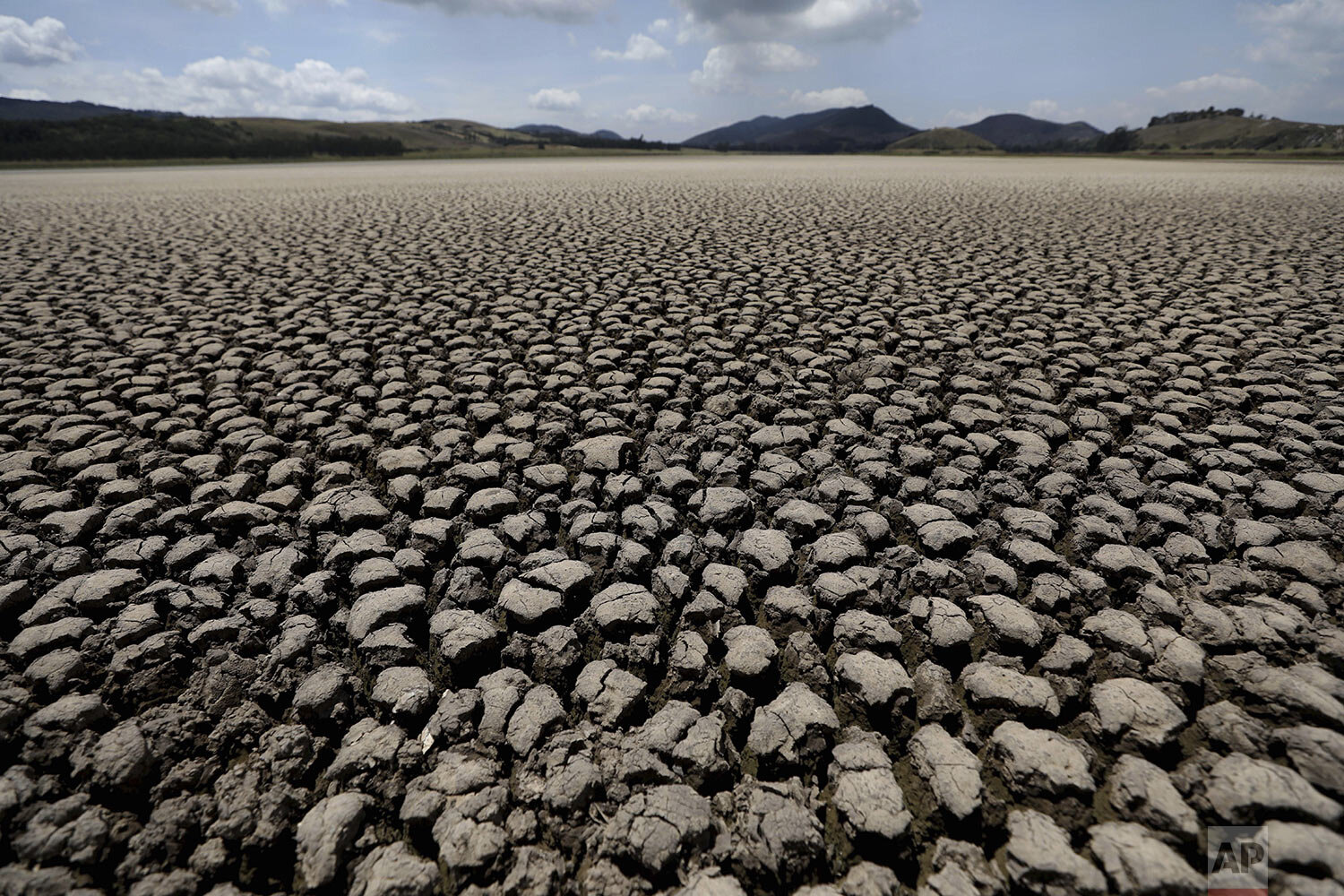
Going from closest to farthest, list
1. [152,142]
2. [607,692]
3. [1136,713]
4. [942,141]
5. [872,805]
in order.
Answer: [872,805] < [1136,713] < [607,692] < [152,142] < [942,141]

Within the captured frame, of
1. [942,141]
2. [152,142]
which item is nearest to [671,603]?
[152,142]

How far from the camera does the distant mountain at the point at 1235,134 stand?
6506cm

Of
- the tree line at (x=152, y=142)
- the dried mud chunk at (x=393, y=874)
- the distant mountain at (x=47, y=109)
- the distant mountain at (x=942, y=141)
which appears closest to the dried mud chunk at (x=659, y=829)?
the dried mud chunk at (x=393, y=874)

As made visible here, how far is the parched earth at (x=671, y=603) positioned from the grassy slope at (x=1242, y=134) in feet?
270

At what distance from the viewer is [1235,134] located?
263ft

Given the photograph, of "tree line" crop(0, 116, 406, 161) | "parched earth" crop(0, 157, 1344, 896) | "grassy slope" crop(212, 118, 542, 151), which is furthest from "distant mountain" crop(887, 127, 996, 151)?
"parched earth" crop(0, 157, 1344, 896)

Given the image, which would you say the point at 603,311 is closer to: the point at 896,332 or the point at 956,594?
the point at 896,332

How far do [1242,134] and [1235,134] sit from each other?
102 inches

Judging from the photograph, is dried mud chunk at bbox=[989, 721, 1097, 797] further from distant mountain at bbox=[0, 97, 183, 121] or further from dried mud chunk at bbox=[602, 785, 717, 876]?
distant mountain at bbox=[0, 97, 183, 121]

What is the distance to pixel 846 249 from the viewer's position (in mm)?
6219

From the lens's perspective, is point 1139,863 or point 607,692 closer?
point 1139,863

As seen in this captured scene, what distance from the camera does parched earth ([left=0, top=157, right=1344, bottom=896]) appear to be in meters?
1.14

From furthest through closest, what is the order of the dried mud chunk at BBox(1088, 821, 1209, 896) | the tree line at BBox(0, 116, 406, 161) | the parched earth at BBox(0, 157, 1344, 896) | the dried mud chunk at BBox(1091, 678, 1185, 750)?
1. the tree line at BBox(0, 116, 406, 161)
2. the dried mud chunk at BBox(1091, 678, 1185, 750)
3. the parched earth at BBox(0, 157, 1344, 896)
4. the dried mud chunk at BBox(1088, 821, 1209, 896)

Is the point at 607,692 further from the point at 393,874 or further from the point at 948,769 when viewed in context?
the point at 948,769
